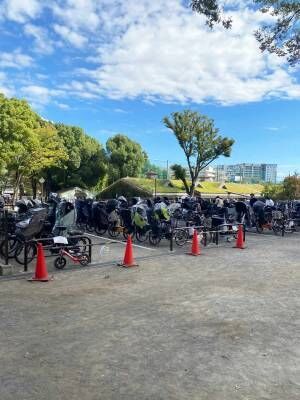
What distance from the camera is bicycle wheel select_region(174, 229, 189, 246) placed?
13657mm

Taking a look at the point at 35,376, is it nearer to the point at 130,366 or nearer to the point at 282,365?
the point at 130,366

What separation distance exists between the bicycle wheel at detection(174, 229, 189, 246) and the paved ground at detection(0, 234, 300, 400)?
4.00 metres

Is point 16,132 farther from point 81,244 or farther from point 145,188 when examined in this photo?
point 81,244

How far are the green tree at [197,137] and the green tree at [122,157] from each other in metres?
17.6

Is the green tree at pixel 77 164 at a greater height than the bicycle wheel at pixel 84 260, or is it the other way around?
the green tree at pixel 77 164

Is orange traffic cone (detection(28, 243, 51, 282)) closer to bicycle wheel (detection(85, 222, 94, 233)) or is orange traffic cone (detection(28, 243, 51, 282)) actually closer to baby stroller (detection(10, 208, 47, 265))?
baby stroller (detection(10, 208, 47, 265))

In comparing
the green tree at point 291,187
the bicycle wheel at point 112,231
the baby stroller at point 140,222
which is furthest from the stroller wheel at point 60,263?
the green tree at point 291,187

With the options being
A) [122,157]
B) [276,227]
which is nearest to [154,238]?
[276,227]

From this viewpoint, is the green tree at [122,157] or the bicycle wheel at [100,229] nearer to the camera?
the bicycle wheel at [100,229]

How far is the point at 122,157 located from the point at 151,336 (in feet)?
177

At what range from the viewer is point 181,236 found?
1376 cm

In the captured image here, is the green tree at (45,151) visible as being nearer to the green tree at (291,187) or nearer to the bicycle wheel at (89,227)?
the bicycle wheel at (89,227)

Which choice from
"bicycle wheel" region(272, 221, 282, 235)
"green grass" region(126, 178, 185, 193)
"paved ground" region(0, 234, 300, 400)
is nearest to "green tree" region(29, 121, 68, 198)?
"green grass" region(126, 178, 185, 193)

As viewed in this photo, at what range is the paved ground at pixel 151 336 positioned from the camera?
406 cm
